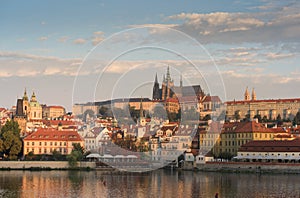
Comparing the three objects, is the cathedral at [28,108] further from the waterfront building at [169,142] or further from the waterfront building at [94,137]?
the waterfront building at [169,142]

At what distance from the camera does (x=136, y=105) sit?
3325 centimetres

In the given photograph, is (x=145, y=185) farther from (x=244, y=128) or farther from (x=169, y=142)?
(x=244, y=128)

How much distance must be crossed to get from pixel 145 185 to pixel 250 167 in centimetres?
→ 1008

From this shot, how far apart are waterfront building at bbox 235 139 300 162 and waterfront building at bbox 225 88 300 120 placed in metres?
36.3

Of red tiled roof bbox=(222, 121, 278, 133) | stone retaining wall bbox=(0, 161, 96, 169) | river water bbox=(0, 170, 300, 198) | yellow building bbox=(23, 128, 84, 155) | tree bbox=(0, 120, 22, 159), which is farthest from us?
red tiled roof bbox=(222, 121, 278, 133)

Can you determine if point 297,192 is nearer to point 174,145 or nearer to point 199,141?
point 174,145

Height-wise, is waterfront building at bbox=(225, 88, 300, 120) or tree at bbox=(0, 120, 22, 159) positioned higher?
waterfront building at bbox=(225, 88, 300, 120)

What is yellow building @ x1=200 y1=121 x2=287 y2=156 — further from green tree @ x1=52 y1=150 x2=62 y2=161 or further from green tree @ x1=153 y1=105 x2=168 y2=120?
green tree @ x1=52 y1=150 x2=62 y2=161

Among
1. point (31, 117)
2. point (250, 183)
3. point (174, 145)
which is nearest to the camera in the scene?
point (250, 183)

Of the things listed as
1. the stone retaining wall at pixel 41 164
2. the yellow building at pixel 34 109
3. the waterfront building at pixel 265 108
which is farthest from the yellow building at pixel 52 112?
the stone retaining wall at pixel 41 164

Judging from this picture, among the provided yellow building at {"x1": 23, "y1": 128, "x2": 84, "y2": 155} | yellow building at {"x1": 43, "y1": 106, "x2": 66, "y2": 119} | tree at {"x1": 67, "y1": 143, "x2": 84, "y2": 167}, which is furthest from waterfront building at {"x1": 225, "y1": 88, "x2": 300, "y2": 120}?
tree at {"x1": 67, "y1": 143, "x2": 84, "y2": 167}

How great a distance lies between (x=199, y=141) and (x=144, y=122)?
34.3 ft

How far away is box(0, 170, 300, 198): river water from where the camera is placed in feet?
72.8

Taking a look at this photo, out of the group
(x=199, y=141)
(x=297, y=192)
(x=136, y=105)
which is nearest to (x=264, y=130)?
(x=199, y=141)
